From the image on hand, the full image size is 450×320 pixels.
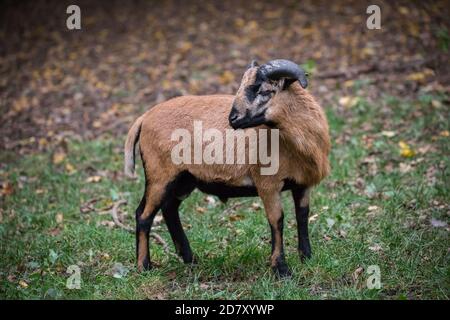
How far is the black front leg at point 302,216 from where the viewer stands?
561 centimetres

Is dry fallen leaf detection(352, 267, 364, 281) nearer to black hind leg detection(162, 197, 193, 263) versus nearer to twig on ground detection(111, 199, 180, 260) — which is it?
black hind leg detection(162, 197, 193, 263)

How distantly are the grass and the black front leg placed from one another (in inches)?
4.8

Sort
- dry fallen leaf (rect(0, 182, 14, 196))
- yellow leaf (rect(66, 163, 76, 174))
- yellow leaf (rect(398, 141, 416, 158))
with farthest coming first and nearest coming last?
yellow leaf (rect(66, 163, 76, 174)), dry fallen leaf (rect(0, 182, 14, 196)), yellow leaf (rect(398, 141, 416, 158))

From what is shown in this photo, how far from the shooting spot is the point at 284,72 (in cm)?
502

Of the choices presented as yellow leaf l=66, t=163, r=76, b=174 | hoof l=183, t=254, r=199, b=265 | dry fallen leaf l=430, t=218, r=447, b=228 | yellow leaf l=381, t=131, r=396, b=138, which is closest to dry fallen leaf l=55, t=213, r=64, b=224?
yellow leaf l=66, t=163, r=76, b=174

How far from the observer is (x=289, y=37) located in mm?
13938

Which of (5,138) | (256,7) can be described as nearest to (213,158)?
(5,138)

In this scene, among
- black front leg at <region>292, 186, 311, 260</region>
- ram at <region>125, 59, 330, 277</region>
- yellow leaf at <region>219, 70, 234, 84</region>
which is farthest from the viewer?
yellow leaf at <region>219, 70, 234, 84</region>

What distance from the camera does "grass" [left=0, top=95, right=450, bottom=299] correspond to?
5270mm

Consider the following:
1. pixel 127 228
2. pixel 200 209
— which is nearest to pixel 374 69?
pixel 200 209

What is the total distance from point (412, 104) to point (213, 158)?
512cm

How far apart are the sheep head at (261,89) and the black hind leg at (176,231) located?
130cm

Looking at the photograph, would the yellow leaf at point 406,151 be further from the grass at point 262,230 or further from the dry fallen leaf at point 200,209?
the dry fallen leaf at point 200,209

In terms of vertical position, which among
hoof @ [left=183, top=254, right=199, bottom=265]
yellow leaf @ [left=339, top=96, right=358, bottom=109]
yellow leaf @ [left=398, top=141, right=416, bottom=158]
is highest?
yellow leaf @ [left=339, top=96, right=358, bottom=109]
